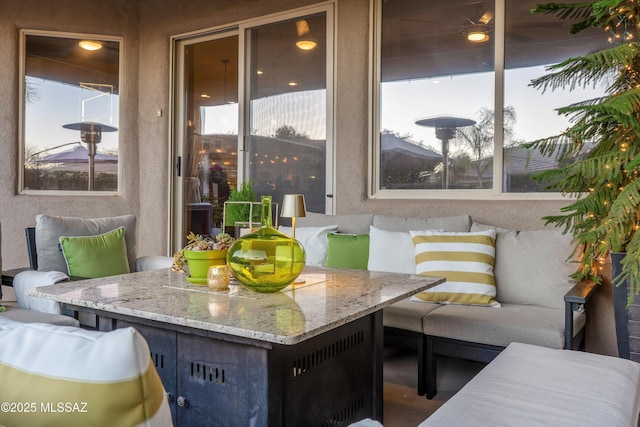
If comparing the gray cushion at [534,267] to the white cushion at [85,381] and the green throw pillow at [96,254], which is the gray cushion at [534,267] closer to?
the green throw pillow at [96,254]

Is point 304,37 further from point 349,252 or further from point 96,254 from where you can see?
point 96,254

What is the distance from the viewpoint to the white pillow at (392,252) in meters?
3.20

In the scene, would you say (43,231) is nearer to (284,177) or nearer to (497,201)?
(284,177)

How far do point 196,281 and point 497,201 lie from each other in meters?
2.22

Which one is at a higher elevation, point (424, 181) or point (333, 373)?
point (424, 181)

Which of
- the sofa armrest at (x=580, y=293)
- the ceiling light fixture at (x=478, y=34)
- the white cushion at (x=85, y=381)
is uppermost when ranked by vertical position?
the ceiling light fixture at (x=478, y=34)

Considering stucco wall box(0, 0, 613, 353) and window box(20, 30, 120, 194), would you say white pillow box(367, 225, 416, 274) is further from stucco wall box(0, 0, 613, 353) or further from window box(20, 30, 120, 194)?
window box(20, 30, 120, 194)

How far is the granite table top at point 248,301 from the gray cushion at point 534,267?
921 mm

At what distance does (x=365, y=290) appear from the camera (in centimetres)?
198

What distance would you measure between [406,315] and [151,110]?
3670mm

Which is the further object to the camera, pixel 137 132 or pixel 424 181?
pixel 137 132

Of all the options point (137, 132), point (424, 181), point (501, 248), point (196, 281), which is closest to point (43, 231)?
point (196, 281)

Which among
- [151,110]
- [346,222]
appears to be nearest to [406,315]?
[346,222]

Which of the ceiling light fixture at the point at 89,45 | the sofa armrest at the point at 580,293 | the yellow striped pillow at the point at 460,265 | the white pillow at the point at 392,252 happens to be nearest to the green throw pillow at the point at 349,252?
the white pillow at the point at 392,252
